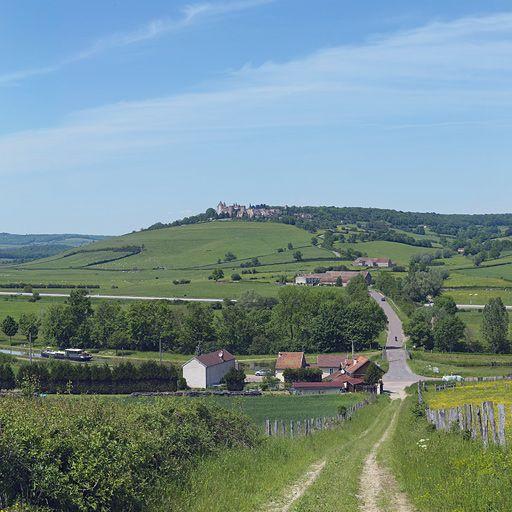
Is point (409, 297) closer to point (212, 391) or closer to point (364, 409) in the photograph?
point (212, 391)

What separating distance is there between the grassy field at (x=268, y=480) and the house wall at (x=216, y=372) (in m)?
52.1

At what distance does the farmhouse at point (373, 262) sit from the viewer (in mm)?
188375

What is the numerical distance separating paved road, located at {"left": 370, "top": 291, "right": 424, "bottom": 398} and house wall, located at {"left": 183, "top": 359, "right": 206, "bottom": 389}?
689 inches

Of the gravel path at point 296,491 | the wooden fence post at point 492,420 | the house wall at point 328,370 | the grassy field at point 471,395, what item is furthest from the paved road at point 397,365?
the gravel path at point 296,491

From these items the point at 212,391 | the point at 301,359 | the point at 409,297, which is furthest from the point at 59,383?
the point at 409,297

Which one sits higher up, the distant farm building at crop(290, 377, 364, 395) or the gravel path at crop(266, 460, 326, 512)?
the gravel path at crop(266, 460, 326, 512)

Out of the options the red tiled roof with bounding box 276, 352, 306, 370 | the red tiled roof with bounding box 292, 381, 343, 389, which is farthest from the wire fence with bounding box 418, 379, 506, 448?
the red tiled roof with bounding box 276, 352, 306, 370

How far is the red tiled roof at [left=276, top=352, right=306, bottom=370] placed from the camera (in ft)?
267

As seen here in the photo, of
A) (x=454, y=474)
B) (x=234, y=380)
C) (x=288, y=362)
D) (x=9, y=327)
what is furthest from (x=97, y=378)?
(x=454, y=474)

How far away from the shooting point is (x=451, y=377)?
243ft

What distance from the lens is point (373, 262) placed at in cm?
19162

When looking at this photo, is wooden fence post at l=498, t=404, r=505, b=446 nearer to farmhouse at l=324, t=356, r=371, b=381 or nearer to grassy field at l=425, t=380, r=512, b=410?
grassy field at l=425, t=380, r=512, b=410

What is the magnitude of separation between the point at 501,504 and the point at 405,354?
8096 cm

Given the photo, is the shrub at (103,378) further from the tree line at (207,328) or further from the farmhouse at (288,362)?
the tree line at (207,328)
